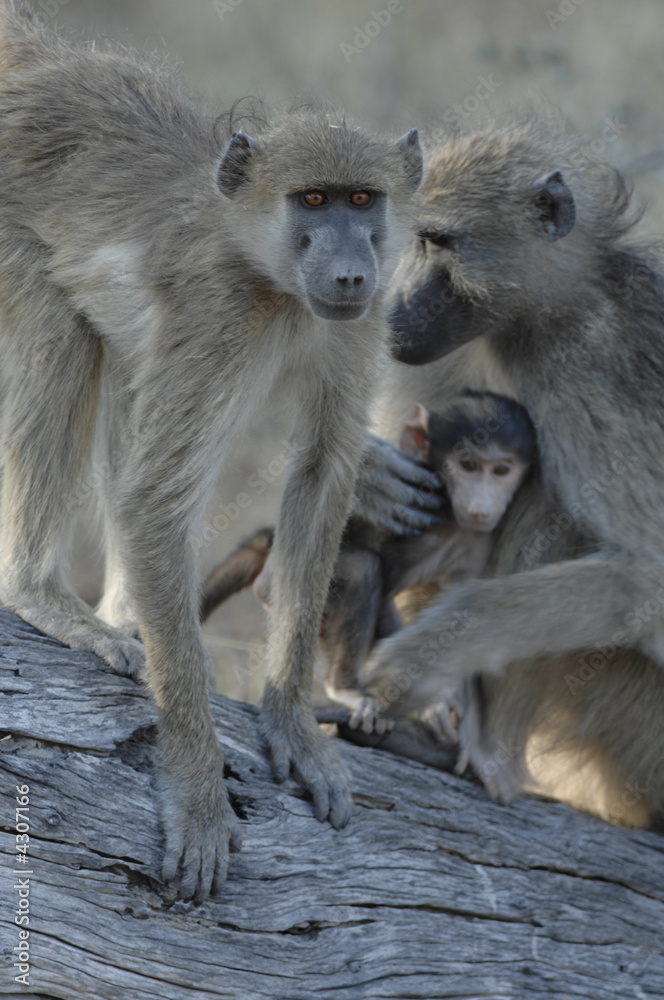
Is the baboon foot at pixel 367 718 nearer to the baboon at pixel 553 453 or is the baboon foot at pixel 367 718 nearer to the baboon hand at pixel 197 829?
the baboon at pixel 553 453

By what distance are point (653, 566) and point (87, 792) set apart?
86.6 inches

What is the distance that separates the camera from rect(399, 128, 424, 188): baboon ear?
3.49m

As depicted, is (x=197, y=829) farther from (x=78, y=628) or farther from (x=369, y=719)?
(x=369, y=719)

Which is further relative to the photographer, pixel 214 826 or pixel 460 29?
pixel 460 29

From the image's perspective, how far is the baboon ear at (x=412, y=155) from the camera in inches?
138

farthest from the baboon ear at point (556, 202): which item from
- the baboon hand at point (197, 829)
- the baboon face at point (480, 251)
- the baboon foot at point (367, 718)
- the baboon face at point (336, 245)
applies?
the baboon hand at point (197, 829)

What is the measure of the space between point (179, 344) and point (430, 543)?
148 cm

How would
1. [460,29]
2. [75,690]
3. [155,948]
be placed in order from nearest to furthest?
[155,948]
[75,690]
[460,29]

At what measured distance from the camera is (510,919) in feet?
11.6

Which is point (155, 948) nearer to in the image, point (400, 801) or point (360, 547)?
point (400, 801)

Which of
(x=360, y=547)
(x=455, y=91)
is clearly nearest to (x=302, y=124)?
(x=360, y=547)

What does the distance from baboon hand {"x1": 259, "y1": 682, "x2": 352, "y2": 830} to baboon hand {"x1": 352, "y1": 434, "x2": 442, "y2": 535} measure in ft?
2.88

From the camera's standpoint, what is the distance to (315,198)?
326 centimetres

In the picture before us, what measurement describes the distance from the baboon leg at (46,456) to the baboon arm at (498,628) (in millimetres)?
1013
